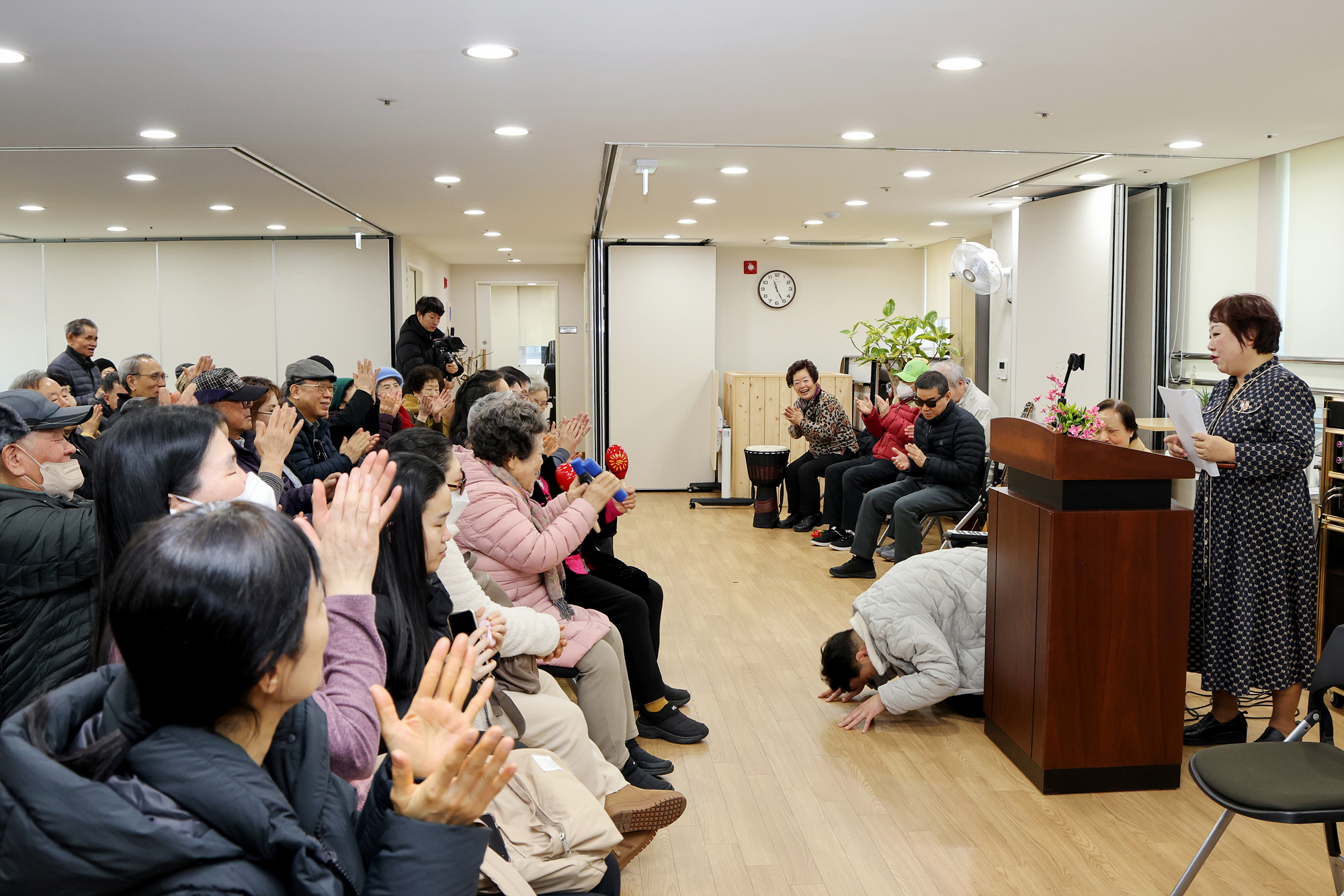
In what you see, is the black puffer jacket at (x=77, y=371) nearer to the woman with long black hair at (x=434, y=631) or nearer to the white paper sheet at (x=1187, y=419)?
the woman with long black hair at (x=434, y=631)

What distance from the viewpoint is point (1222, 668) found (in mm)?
3506

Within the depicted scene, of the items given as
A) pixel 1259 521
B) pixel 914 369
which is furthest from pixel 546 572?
pixel 914 369

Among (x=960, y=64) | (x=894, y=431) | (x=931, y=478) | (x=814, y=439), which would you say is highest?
(x=960, y=64)

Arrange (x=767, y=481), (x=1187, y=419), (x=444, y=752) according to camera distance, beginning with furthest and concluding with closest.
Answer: (x=767, y=481), (x=1187, y=419), (x=444, y=752)

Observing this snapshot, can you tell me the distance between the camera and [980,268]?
7.90 m

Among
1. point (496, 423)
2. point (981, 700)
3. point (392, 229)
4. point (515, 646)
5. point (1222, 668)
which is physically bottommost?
point (981, 700)

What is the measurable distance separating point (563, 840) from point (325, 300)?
30.2 ft

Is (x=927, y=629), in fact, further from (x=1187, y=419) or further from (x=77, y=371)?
(x=77, y=371)

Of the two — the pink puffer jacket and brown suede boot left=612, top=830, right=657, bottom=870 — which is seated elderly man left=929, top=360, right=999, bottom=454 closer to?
the pink puffer jacket

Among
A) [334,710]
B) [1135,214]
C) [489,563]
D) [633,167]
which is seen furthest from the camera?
[1135,214]

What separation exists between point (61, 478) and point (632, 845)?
5.66 ft

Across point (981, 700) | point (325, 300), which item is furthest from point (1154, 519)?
point (325, 300)

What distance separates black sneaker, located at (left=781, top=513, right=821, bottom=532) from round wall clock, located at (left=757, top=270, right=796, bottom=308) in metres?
3.87

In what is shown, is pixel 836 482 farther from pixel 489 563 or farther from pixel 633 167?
pixel 489 563
